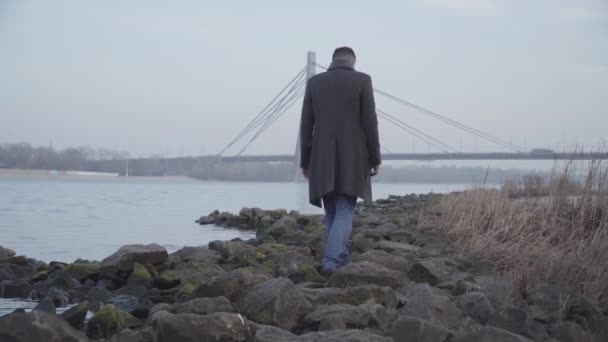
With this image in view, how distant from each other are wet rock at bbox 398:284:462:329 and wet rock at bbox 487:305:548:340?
15 centimetres

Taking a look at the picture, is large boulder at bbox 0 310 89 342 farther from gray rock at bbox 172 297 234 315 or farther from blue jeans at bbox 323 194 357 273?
blue jeans at bbox 323 194 357 273

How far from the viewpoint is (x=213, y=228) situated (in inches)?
413

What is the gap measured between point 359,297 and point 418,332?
0.57 metres

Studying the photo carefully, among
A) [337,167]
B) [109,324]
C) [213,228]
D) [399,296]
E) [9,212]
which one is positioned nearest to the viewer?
[109,324]

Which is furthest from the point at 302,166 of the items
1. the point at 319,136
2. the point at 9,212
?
the point at 9,212

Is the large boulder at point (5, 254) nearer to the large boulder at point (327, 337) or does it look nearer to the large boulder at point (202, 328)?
the large boulder at point (202, 328)

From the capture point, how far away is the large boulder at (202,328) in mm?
2477

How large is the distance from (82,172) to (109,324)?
32219 mm

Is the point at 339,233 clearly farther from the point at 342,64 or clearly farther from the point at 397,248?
the point at 397,248

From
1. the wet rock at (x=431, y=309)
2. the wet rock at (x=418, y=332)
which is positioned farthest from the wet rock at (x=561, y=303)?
the wet rock at (x=418, y=332)

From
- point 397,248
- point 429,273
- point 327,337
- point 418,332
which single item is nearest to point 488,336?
point 418,332

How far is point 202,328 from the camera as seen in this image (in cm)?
249

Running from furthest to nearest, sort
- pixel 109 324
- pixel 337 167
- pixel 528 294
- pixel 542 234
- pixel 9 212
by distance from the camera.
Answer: pixel 9 212 → pixel 542 234 → pixel 337 167 → pixel 528 294 → pixel 109 324

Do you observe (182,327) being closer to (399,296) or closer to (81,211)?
(399,296)
